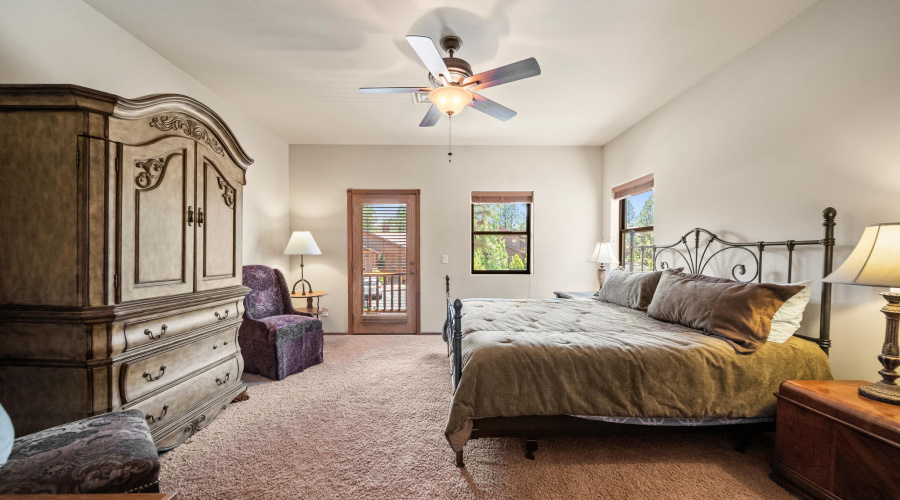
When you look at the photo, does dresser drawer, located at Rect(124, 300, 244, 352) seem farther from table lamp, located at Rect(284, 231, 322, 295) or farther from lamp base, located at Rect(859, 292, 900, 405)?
lamp base, located at Rect(859, 292, 900, 405)

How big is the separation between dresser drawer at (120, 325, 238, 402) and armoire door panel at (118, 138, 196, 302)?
35cm

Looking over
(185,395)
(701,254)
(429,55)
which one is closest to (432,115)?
(429,55)

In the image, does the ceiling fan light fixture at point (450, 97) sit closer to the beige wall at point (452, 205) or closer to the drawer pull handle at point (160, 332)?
A: the drawer pull handle at point (160, 332)

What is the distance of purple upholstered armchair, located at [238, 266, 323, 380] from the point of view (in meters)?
3.07

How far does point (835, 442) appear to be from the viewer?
1425 millimetres

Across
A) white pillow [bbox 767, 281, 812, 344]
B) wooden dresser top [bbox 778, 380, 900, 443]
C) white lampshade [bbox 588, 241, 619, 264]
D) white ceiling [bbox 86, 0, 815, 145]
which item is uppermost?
white ceiling [bbox 86, 0, 815, 145]

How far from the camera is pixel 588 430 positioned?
70.7 inches

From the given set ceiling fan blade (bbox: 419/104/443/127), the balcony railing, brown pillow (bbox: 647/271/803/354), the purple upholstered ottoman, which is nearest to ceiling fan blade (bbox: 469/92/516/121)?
ceiling fan blade (bbox: 419/104/443/127)

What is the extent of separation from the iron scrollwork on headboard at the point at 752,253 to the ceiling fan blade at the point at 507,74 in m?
1.82

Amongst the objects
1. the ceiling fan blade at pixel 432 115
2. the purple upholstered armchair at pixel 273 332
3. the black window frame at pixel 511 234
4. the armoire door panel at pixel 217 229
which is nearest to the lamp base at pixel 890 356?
the ceiling fan blade at pixel 432 115

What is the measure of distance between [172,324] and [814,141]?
12.9 ft

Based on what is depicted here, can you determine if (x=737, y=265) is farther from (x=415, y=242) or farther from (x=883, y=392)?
(x=415, y=242)

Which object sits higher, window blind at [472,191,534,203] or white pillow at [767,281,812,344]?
window blind at [472,191,534,203]

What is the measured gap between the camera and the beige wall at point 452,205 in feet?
15.4
